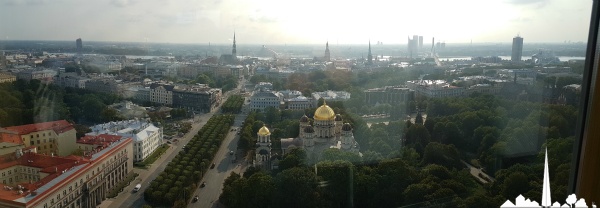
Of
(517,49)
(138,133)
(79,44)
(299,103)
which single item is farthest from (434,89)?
(79,44)

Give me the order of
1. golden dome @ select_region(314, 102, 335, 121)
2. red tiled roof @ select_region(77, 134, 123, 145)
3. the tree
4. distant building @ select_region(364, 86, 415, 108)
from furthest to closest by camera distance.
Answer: distant building @ select_region(364, 86, 415, 108)
golden dome @ select_region(314, 102, 335, 121)
the tree
red tiled roof @ select_region(77, 134, 123, 145)

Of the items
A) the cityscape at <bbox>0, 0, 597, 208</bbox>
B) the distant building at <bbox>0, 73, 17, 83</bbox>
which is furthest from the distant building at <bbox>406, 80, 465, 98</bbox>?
the distant building at <bbox>0, 73, 17, 83</bbox>

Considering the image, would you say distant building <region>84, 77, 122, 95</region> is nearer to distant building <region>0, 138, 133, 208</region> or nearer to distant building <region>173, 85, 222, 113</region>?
distant building <region>173, 85, 222, 113</region>

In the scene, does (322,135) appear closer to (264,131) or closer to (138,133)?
(264,131)

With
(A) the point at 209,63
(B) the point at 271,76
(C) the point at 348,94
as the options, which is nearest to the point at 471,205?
(C) the point at 348,94

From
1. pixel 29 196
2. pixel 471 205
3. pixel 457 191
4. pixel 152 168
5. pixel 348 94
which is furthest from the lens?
pixel 348 94

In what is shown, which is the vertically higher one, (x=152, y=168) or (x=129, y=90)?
(x=129, y=90)

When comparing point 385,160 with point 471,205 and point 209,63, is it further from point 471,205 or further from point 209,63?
point 209,63
